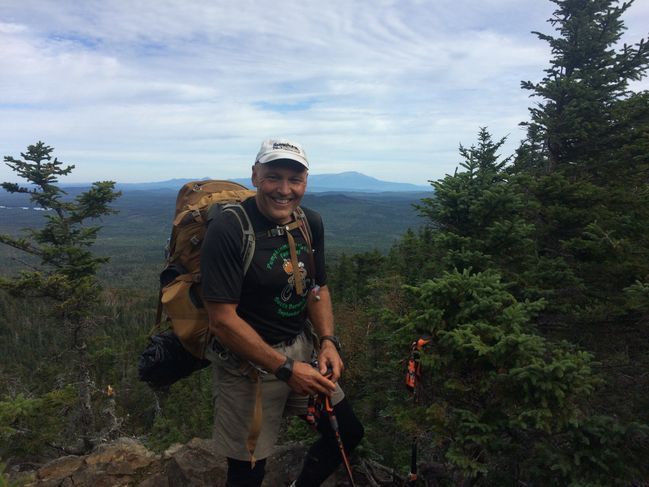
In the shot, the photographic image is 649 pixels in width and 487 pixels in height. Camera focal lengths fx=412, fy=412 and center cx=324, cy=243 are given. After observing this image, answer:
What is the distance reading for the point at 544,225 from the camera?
7.14 meters

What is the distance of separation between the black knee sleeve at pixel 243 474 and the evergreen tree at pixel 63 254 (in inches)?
559

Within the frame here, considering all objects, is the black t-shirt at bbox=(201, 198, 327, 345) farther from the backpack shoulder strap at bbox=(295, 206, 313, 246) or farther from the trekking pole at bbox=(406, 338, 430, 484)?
the trekking pole at bbox=(406, 338, 430, 484)

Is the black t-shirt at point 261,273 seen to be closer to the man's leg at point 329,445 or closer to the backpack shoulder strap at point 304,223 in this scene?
the backpack shoulder strap at point 304,223

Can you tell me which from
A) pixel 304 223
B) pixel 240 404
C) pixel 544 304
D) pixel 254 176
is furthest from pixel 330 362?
pixel 544 304

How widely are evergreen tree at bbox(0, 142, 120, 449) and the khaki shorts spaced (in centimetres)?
1405

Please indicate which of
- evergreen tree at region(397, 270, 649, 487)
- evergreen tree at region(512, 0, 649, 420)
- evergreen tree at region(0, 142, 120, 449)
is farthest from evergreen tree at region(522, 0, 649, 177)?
evergreen tree at region(0, 142, 120, 449)

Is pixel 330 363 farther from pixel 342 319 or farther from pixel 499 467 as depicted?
pixel 342 319

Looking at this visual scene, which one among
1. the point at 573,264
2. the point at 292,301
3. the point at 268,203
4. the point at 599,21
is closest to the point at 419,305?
the point at 292,301

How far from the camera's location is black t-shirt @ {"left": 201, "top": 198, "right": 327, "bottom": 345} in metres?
2.77

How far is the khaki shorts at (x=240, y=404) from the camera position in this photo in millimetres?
3146

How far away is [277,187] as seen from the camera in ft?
9.98

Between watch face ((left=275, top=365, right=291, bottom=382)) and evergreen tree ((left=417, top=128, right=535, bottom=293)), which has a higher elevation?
evergreen tree ((left=417, top=128, right=535, bottom=293))

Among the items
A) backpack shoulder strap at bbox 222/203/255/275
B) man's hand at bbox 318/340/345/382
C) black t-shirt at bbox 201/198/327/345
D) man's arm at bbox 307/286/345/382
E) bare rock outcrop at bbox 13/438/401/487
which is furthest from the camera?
bare rock outcrop at bbox 13/438/401/487

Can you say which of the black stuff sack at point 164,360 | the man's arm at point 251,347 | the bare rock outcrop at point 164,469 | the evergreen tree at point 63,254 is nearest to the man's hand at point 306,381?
the man's arm at point 251,347
